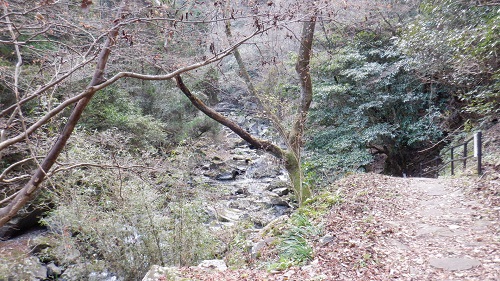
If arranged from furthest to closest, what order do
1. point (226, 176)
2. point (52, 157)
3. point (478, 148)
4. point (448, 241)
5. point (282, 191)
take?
point (226, 176)
point (282, 191)
point (478, 148)
point (448, 241)
point (52, 157)

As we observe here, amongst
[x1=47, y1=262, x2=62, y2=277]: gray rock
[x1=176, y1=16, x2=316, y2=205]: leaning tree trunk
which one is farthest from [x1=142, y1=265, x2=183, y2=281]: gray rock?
[x1=176, y1=16, x2=316, y2=205]: leaning tree trunk

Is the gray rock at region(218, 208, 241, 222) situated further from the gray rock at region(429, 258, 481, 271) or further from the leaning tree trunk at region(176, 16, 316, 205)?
the gray rock at region(429, 258, 481, 271)

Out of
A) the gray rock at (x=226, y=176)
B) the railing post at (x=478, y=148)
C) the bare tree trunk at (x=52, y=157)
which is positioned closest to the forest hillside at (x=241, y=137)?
the bare tree trunk at (x=52, y=157)

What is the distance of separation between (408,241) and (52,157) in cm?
438

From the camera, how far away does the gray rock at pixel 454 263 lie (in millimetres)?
3385

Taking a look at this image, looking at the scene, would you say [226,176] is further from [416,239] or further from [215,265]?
[416,239]

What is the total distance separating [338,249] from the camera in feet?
13.8

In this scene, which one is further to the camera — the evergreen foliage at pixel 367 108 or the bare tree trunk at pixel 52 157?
the evergreen foliage at pixel 367 108

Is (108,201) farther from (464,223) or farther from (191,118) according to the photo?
(191,118)

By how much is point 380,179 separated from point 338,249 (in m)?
4.87

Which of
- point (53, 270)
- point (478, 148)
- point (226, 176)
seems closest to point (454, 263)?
point (478, 148)

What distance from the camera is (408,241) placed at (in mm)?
4305

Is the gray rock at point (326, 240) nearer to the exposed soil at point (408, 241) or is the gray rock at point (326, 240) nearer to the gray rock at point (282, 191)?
the exposed soil at point (408, 241)

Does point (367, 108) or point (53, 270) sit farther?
point (367, 108)
